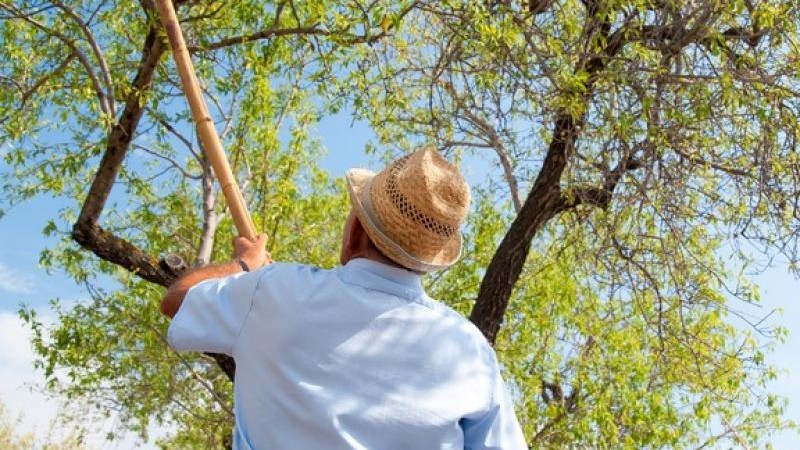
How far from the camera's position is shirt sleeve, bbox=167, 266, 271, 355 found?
2.07m

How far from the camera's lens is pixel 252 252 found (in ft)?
8.23

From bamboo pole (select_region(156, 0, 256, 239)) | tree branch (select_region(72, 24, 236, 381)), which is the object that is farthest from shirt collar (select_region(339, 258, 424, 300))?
tree branch (select_region(72, 24, 236, 381))

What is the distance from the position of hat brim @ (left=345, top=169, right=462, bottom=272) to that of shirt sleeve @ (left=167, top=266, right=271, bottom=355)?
0.75 ft

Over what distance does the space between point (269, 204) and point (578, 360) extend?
13.4ft

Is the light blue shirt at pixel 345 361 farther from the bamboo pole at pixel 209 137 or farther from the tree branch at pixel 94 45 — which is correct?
the tree branch at pixel 94 45

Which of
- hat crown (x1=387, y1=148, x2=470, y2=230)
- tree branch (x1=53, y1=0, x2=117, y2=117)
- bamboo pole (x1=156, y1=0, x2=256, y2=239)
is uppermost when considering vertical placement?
tree branch (x1=53, y1=0, x2=117, y2=117)

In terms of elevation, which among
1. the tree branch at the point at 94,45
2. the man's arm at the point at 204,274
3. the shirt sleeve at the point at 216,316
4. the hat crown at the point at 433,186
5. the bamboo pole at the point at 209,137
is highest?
the tree branch at the point at 94,45

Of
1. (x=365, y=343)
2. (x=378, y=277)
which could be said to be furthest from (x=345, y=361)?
(x=378, y=277)

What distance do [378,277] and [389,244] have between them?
0.07 m

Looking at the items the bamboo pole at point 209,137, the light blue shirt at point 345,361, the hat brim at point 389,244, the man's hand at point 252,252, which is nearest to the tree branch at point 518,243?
the bamboo pole at point 209,137

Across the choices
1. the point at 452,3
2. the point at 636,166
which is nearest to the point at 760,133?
the point at 636,166

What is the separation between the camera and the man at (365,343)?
199cm

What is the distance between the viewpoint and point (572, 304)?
10844mm

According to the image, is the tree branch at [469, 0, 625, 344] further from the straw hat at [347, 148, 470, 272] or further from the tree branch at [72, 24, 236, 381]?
the straw hat at [347, 148, 470, 272]
